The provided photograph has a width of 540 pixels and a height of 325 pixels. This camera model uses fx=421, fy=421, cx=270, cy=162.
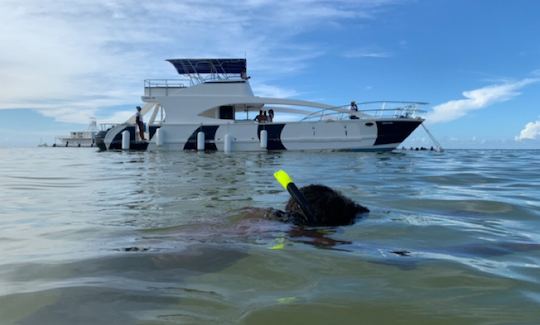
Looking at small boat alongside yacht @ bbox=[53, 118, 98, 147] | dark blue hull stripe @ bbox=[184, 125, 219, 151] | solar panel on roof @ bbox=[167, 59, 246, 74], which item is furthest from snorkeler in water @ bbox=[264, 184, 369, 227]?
small boat alongside yacht @ bbox=[53, 118, 98, 147]

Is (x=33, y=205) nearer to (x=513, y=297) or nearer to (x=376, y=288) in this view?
(x=376, y=288)

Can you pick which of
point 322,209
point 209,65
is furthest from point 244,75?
point 322,209

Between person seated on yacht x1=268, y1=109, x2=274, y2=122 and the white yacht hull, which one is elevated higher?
person seated on yacht x1=268, y1=109, x2=274, y2=122

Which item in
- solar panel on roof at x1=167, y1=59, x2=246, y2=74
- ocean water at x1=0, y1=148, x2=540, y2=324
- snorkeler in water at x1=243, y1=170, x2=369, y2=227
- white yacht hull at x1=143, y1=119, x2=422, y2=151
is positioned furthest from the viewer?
solar panel on roof at x1=167, y1=59, x2=246, y2=74

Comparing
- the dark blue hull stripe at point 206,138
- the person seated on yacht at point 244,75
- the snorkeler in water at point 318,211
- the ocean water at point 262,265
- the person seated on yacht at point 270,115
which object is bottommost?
the ocean water at point 262,265

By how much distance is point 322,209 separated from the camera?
10.7ft

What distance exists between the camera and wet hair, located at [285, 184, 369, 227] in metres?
3.22

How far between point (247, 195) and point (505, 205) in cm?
293

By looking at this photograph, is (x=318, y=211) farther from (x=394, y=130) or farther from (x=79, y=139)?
(x=79, y=139)

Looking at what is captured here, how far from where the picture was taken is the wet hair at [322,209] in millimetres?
3219

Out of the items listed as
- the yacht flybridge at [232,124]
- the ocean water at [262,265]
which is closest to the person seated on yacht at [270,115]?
the yacht flybridge at [232,124]

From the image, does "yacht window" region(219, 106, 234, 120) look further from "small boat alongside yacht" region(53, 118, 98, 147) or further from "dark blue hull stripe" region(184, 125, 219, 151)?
"small boat alongside yacht" region(53, 118, 98, 147)

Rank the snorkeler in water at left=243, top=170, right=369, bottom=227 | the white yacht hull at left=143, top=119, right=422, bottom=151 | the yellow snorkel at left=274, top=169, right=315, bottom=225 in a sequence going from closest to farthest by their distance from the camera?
the yellow snorkel at left=274, top=169, right=315, bottom=225 → the snorkeler in water at left=243, top=170, right=369, bottom=227 → the white yacht hull at left=143, top=119, right=422, bottom=151

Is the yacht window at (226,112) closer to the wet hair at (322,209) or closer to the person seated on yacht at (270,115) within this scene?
the person seated on yacht at (270,115)
